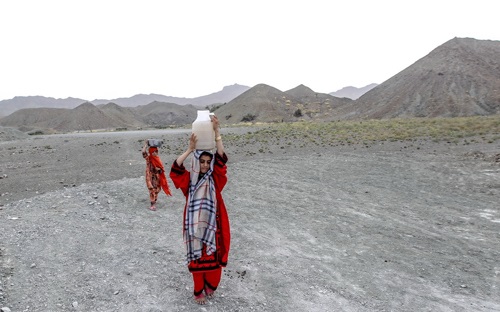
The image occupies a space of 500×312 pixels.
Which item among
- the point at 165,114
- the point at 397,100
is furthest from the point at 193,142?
the point at 165,114

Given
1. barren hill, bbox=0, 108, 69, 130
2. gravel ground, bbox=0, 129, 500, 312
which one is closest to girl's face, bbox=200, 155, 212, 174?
gravel ground, bbox=0, 129, 500, 312

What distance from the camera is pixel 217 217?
3.82 metres

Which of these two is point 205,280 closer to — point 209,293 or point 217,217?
point 209,293

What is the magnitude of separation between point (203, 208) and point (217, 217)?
9.2 inches

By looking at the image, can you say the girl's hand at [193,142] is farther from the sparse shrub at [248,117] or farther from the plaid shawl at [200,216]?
the sparse shrub at [248,117]

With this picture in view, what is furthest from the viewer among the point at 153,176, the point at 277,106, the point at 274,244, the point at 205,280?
the point at 277,106

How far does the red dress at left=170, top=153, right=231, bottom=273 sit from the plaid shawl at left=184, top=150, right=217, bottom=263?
82mm

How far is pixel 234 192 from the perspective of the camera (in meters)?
9.37

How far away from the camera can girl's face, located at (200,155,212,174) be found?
3.62 m

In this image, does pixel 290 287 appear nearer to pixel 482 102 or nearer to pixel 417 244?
pixel 417 244

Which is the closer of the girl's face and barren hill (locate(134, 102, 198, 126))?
the girl's face

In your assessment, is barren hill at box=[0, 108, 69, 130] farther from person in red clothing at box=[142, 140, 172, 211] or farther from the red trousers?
the red trousers

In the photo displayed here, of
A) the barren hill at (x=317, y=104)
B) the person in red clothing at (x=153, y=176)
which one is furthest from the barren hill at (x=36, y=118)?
Answer: the person in red clothing at (x=153, y=176)

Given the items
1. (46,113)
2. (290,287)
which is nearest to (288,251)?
(290,287)
